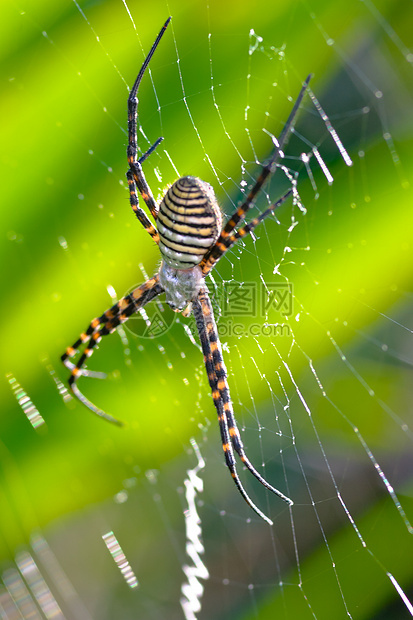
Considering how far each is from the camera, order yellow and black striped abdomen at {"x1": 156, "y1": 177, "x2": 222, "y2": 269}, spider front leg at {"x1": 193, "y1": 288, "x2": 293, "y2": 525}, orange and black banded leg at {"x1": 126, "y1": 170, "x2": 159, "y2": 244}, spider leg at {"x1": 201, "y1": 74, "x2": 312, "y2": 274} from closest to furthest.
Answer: spider leg at {"x1": 201, "y1": 74, "x2": 312, "y2": 274}, yellow and black striped abdomen at {"x1": 156, "y1": 177, "x2": 222, "y2": 269}, orange and black banded leg at {"x1": 126, "y1": 170, "x2": 159, "y2": 244}, spider front leg at {"x1": 193, "y1": 288, "x2": 293, "y2": 525}

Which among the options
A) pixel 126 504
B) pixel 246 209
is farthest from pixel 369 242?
pixel 126 504

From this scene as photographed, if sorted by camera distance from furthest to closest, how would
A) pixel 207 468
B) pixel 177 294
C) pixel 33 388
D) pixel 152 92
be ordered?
pixel 207 468, pixel 177 294, pixel 33 388, pixel 152 92

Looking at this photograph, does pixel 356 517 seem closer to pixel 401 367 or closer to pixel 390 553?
pixel 390 553

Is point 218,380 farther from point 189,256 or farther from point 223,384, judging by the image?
point 189,256

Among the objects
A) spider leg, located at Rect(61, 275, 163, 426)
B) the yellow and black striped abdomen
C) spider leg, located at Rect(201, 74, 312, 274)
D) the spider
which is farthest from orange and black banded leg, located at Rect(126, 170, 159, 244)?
spider leg, located at Rect(61, 275, 163, 426)

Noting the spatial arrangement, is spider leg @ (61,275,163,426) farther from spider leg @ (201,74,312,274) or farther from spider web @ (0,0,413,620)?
spider leg @ (201,74,312,274)

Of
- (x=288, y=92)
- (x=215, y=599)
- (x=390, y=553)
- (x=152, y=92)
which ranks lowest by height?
(x=215, y=599)
